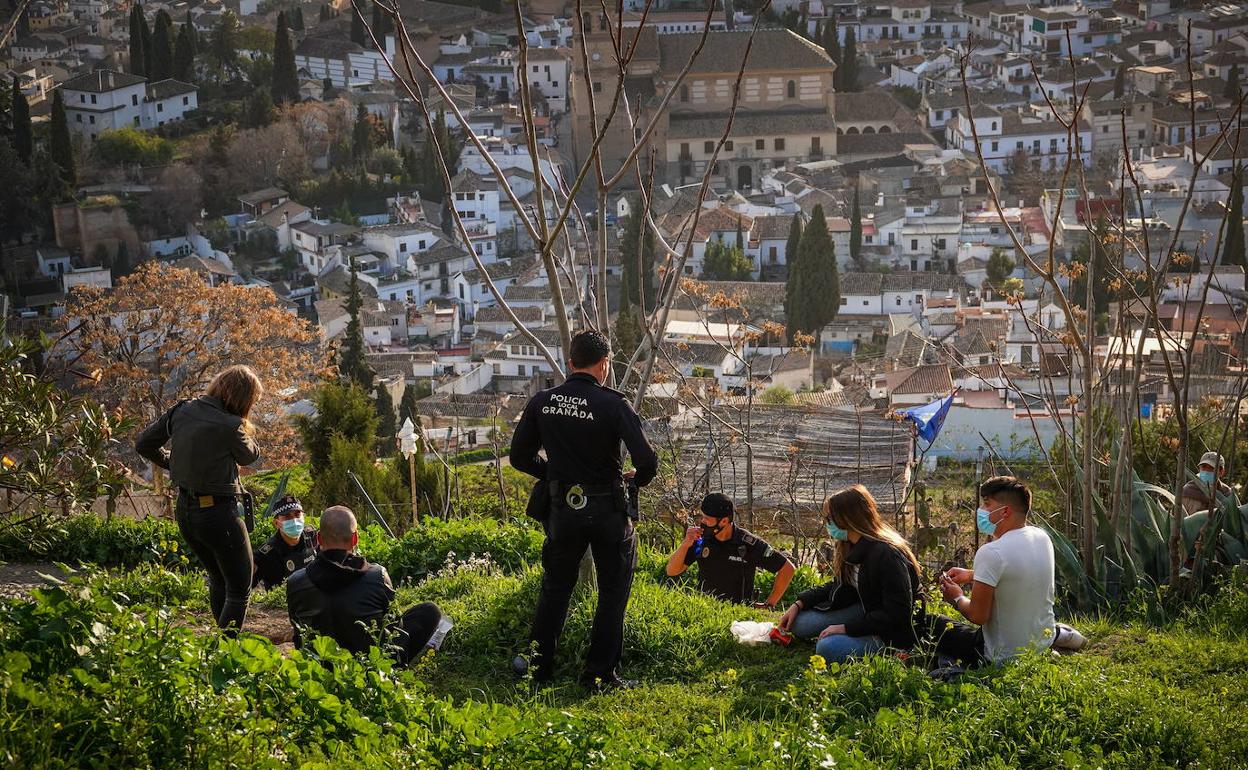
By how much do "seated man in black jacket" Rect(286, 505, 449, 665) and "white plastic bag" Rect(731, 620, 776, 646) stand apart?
3.58 feet

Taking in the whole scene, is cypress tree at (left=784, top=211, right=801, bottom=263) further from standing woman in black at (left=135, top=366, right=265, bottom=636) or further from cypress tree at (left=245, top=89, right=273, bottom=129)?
standing woman in black at (left=135, top=366, right=265, bottom=636)

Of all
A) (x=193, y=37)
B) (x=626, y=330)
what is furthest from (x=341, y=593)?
(x=193, y=37)

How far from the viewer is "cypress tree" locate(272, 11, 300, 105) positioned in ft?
156

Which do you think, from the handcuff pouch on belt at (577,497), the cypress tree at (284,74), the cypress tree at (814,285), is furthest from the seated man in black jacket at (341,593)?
the cypress tree at (284,74)

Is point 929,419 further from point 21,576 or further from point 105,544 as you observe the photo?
point 21,576

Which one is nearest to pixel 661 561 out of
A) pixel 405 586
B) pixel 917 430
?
pixel 405 586

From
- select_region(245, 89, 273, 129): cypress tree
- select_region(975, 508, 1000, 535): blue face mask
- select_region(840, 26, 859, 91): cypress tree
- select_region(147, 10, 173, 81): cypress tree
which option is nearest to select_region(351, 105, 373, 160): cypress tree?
select_region(245, 89, 273, 129): cypress tree

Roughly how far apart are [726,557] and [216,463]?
1.88 meters

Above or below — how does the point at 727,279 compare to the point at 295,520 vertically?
below

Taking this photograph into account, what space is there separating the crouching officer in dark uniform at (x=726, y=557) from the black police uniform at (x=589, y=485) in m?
0.96

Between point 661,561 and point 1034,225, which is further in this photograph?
point 1034,225

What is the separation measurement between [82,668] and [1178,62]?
5401cm

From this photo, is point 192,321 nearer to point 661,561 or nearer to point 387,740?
point 661,561

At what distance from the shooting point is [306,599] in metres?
4.24
